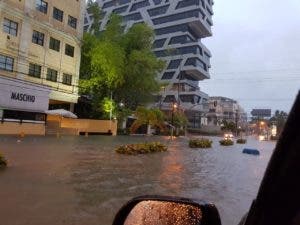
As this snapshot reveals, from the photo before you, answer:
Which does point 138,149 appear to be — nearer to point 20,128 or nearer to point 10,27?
point 20,128

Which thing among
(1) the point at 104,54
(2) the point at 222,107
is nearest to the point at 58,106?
(1) the point at 104,54

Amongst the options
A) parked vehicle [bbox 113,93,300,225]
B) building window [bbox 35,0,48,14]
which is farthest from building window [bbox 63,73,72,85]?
parked vehicle [bbox 113,93,300,225]

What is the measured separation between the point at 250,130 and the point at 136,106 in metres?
113

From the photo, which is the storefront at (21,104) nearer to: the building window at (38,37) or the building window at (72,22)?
the building window at (38,37)

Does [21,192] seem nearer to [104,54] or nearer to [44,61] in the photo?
[44,61]

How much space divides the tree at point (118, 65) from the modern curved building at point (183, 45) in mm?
43899

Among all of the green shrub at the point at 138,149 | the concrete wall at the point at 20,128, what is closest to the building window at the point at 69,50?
the concrete wall at the point at 20,128

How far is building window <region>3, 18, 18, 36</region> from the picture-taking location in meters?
34.7

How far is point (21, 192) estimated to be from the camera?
27.5 ft

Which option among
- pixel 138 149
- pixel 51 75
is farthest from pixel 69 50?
pixel 138 149

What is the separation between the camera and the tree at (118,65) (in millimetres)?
44000

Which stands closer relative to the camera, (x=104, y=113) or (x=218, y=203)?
(x=218, y=203)

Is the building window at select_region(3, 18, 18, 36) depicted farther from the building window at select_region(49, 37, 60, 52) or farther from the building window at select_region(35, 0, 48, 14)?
the building window at select_region(49, 37, 60, 52)

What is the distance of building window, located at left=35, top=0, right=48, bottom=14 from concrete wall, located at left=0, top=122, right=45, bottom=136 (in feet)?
38.2
